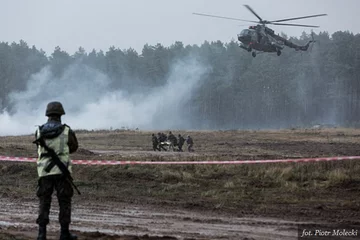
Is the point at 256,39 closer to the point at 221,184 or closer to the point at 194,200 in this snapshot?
the point at 221,184

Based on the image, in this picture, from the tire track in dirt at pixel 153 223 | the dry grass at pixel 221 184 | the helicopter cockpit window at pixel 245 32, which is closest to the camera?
the tire track in dirt at pixel 153 223

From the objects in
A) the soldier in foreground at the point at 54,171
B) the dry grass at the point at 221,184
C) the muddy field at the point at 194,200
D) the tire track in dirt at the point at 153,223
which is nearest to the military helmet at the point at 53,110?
the soldier in foreground at the point at 54,171

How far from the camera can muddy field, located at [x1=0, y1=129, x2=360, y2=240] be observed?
9.74 m

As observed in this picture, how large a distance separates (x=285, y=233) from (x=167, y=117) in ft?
305

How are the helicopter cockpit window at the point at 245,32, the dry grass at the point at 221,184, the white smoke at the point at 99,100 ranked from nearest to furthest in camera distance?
the dry grass at the point at 221,184
the helicopter cockpit window at the point at 245,32
the white smoke at the point at 99,100

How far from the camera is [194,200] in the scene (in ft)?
45.0

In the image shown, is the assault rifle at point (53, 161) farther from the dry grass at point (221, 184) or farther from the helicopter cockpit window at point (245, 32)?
the helicopter cockpit window at point (245, 32)

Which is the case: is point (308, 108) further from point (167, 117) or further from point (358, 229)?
point (358, 229)

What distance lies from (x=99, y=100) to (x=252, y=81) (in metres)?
25.2

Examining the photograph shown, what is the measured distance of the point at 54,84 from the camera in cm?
9225

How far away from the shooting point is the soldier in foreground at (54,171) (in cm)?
819

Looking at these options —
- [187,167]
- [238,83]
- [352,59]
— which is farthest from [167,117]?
[187,167]

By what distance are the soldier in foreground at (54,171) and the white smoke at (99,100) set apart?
68727 mm

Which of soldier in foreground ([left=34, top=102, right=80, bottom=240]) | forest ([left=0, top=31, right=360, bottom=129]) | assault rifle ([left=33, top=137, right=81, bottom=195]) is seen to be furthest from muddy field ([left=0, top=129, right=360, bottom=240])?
forest ([left=0, top=31, right=360, bottom=129])
